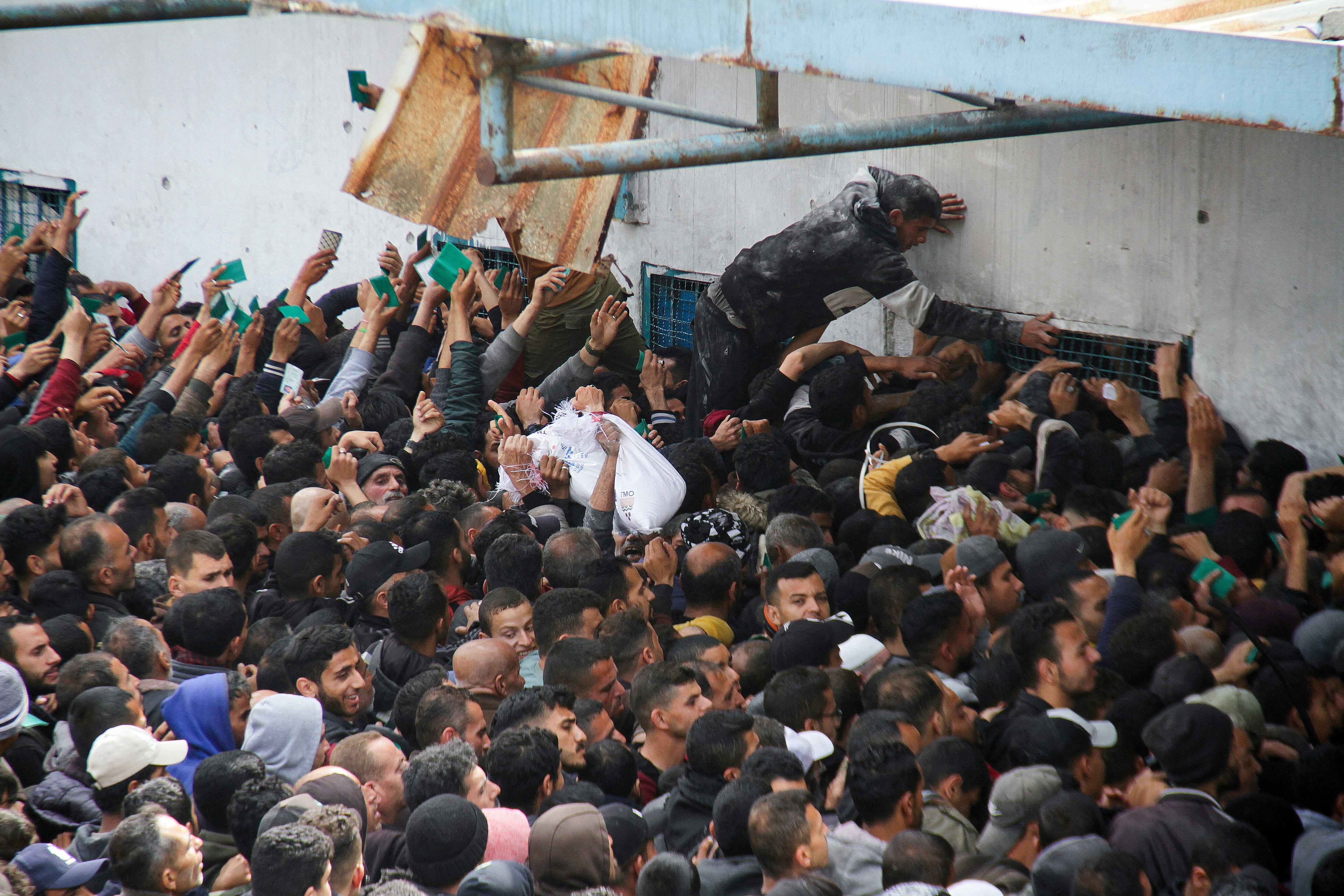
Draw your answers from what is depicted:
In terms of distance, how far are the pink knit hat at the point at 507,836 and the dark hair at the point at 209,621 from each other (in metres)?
1.56

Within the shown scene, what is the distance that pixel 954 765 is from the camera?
3369mm

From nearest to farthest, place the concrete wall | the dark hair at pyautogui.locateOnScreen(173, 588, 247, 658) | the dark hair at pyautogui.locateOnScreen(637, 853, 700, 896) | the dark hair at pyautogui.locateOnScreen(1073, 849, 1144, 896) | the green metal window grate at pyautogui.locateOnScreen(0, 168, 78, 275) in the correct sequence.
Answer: the dark hair at pyautogui.locateOnScreen(1073, 849, 1144, 896) → the dark hair at pyautogui.locateOnScreen(637, 853, 700, 896) → the dark hair at pyautogui.locateOnScreen(173, 588, 247, 658) → the concrete wall → the green metal window grate at pyautogui.locateOnScreen(0, 168, 78, 275)

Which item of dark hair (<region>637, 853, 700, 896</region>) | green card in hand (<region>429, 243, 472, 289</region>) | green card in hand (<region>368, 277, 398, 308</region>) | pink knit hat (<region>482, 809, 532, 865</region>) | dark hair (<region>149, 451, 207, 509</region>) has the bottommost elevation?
pink knit hat (<region>482, 809, 532, 865</region>)

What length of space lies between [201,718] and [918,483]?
3.05m

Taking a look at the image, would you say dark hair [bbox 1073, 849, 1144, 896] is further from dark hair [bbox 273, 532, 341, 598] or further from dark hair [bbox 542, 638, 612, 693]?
dark hair [bbox 273, 532, 341, 598]

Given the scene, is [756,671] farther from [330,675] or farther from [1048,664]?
[330,675]

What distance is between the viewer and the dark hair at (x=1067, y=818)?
10.0 ft

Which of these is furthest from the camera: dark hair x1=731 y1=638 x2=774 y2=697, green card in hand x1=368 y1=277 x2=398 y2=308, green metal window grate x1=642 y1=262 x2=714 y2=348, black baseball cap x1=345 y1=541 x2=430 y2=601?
green metal window grate x1=642 y1=262 x2=714 y2=348

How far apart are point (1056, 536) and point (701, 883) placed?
2239 mm

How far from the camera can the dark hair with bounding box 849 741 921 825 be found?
124 inches

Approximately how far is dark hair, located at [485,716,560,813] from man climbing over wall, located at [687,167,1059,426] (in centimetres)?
363

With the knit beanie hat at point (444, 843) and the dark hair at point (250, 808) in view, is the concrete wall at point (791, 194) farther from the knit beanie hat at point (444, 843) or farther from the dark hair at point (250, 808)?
the dark hair at point (250, 808)

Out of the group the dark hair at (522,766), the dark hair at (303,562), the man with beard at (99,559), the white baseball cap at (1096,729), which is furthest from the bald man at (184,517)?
the white baseball cap at (1096,729)

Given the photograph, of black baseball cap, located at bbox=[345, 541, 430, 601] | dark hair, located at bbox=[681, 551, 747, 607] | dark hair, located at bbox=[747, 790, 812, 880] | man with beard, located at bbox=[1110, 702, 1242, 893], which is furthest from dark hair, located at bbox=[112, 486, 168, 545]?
man with beard, located at bbox=[1110, 702, 1242, 893]
